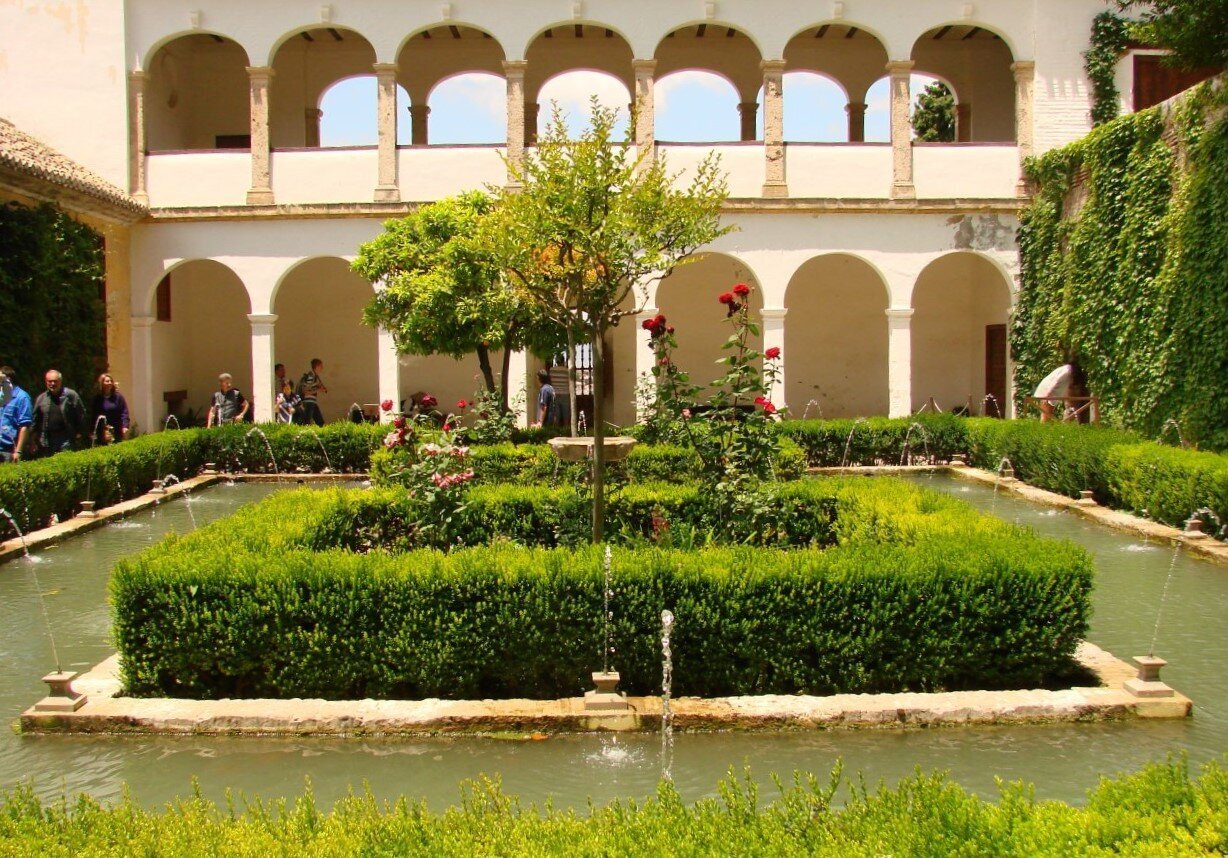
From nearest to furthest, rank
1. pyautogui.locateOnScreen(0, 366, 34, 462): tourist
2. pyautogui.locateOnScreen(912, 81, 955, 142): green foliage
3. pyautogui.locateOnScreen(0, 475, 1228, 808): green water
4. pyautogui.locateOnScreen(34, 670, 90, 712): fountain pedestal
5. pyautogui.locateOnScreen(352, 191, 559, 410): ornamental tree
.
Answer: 1. pyautogui.locateOnScreen(0, 475, 1228, 808): green water
2. pyautogui.locateOnScreen(34, 670, 90, 712): fountain pedestal
3. pyautogui.locateOnScreen(0, 366, 34, 462): tourist
4. pyautogui.locateOnScreen(352, 191, 559, 410): ornamental tree
5. pyautogui.locateOnScreen(912, 81, 955, 142): green foliage

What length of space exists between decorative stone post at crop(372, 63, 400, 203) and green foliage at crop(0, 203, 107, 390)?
4268mm

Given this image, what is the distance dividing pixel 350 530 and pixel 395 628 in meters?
2.60

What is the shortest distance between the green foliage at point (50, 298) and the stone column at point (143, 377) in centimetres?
89

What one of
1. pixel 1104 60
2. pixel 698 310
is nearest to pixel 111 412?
pixel 698 310

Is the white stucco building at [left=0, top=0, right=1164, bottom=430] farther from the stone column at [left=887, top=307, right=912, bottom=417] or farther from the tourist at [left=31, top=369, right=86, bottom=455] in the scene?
the tourist at [left=31, top=369, right=86, bottom=455]

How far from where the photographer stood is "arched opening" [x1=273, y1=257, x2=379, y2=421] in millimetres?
19969

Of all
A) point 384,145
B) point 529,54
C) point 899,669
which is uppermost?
point 529,54

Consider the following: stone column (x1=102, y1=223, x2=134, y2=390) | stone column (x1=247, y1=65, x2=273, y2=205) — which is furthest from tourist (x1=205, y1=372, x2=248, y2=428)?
stone column (x1=247, y1=65, x2=273, y2=205)

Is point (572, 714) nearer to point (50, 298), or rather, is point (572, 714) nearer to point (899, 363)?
point (50, 298)

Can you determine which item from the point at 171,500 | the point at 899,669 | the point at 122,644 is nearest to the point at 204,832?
the point at 122,644

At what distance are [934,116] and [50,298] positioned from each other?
3179cm

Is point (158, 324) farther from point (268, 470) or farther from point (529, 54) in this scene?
point (529, 54)

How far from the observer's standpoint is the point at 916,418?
50.3 feet

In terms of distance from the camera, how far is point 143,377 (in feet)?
56.3
